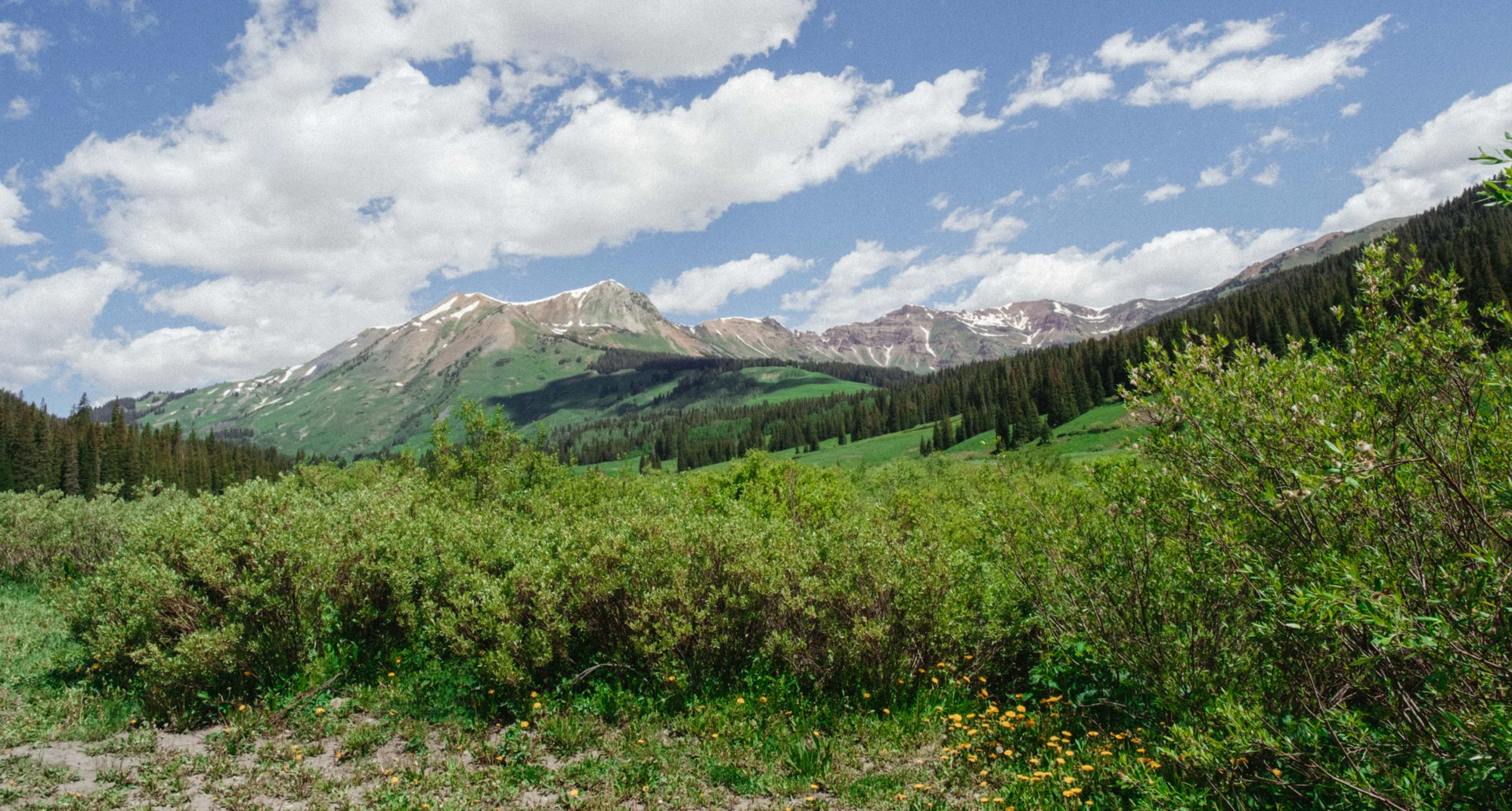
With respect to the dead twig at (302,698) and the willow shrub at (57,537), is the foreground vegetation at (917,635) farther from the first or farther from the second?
the willow shrub at (57,537)

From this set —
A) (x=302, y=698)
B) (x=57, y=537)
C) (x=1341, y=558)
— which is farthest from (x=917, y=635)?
(x=57, y=537)

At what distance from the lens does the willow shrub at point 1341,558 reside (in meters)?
4.67

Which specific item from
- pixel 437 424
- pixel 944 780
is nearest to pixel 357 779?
pixel 944 780

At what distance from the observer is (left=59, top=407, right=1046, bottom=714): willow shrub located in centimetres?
1204

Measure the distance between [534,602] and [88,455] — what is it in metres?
152

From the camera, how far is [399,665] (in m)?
13.7

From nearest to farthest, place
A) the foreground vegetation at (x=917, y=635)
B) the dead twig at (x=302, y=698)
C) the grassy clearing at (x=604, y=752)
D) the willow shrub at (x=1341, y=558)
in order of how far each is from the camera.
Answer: the willow shrub at (x=1341, y=558), the foreground vegetation at (x=917, y=635), the grassy clearing at (x=604, y=752), the dead twig at (x=302, y=698)

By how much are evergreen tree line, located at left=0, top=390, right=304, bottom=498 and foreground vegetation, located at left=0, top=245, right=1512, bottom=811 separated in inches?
3742

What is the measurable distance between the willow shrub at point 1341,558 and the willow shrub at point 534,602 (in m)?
2.89

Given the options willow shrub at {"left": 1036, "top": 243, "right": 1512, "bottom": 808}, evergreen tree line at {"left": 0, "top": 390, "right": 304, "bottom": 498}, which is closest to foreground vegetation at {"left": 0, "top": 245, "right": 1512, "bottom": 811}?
willow shrub at {"left": 1036, "top": 243, "right": 1512, "bottom": 808}

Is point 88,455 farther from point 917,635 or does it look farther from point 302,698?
point 917,635

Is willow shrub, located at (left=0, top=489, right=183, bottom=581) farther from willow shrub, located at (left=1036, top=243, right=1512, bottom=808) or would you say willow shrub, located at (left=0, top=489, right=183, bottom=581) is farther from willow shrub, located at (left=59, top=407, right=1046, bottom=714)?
willow shrub, located at (left=1036, top=243, right=1512, bottom=808)

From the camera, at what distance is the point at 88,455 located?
11438 centimetres

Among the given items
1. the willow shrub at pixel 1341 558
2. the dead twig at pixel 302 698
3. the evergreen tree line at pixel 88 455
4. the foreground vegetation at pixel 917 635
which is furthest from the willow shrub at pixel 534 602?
the evergreen tree line at pixel 88 455
